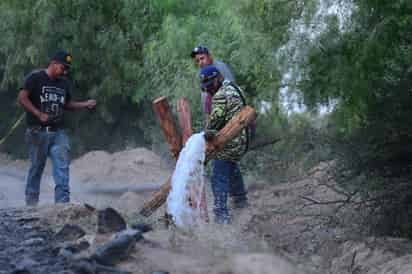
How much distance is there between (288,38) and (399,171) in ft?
14.7

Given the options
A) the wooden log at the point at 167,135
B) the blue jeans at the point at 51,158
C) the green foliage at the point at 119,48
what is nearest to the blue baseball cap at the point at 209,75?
the wooden log at the point at 167,135

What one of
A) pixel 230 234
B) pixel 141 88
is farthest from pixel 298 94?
pixel 141 88

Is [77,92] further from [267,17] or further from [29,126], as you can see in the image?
[29,126]

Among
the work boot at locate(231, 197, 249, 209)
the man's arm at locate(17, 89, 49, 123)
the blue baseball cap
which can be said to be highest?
the blue baseball cap

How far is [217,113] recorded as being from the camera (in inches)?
359

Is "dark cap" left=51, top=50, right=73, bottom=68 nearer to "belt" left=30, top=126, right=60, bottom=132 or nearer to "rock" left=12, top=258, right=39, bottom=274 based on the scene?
"belt" left=30, top=126, right=60, bottom=132

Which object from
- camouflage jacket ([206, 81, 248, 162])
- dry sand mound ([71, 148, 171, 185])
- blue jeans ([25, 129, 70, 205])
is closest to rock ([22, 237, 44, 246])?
camouflage jacket ([206, 81, 248, 162])

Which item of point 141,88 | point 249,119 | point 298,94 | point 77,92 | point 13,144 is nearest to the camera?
point 249,119

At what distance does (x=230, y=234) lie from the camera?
845 cm

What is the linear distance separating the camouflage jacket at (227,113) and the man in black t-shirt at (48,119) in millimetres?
1871

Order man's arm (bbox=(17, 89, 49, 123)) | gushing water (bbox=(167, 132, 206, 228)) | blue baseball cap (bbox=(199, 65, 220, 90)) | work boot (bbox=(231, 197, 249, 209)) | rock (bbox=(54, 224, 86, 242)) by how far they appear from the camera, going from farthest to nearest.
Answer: man's arm (bbox=(17, 89, 49, 123)), work boot (bbox=(231, 197, 249, 209)), blue baseball cap (bbox=(199, 65, 220, 90)), gushing water (bbox=(167, 132, 206, 228)), rock (bbox=(54, 224, 86, 242))

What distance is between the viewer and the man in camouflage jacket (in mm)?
9141

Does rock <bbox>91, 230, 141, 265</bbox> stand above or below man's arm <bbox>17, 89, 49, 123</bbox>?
below

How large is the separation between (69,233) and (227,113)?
2.20 meters
